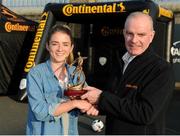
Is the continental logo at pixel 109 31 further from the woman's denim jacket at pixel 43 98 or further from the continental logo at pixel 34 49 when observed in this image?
the woman's denim jacket at pixel 43 98

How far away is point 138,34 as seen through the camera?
2.21 m

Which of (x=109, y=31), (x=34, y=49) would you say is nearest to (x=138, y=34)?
(x=34, y=49)

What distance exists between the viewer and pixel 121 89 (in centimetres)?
230

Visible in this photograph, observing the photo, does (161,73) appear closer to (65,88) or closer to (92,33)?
(65,88)

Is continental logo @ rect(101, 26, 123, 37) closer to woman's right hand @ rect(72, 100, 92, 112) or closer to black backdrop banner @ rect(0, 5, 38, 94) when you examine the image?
black backdrop banner @ rect(0, 5, 38, 94)

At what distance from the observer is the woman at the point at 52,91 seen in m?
2.39

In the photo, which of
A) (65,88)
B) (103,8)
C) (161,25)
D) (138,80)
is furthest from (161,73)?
(161,25)

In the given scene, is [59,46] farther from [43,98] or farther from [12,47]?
[12,47]

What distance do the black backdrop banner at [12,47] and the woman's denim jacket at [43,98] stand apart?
30.2 feet

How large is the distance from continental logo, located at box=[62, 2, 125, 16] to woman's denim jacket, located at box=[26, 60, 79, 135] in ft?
24.6

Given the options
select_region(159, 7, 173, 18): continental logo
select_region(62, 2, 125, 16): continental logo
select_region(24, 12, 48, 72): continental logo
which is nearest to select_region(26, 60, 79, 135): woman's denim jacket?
select_region(24, 12, 48, 72): continental logo

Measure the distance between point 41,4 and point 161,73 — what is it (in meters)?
15.3

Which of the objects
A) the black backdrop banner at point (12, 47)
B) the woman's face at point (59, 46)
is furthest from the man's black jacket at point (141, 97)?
the black backdrop banner at point (12, 47)

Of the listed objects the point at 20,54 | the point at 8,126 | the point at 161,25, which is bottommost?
the point at 8,126
